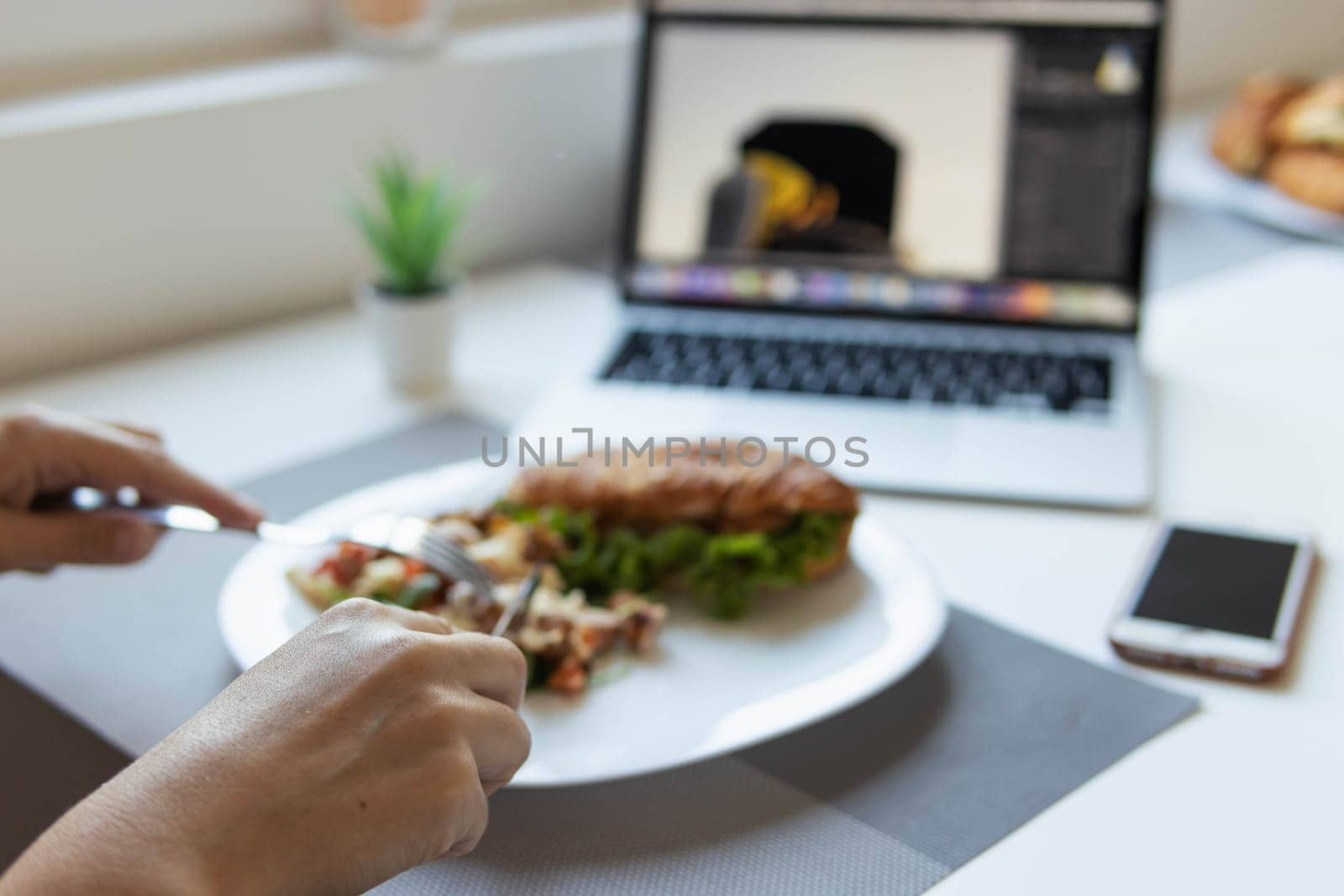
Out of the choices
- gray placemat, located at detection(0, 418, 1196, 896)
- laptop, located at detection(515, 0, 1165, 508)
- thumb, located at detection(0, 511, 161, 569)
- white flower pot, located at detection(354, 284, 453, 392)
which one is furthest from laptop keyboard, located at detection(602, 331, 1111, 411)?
thumb, located at detection(0, 511, 161, 569)

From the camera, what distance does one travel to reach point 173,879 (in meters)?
0.50

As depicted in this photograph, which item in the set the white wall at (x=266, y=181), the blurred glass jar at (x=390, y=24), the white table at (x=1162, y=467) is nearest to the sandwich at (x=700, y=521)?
the white table at (x=1162, y=467)

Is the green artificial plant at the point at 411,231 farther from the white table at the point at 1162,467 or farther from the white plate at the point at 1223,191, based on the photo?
the white plate at the point at 1223,191

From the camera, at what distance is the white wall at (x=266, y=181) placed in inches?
48.5

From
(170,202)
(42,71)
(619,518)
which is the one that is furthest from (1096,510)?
(42,71)

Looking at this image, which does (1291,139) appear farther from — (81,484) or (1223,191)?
(81,484)

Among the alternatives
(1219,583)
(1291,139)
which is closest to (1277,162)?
(1291,139)

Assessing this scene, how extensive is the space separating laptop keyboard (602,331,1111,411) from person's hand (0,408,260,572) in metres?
0.39

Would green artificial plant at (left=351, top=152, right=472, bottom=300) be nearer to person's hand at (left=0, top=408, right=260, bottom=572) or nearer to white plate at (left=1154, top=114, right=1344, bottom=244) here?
person's hand at (left=0, top=408, right=260, bottom=572)

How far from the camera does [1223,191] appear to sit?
1.69 meters

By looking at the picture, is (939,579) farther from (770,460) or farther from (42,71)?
(42,71)

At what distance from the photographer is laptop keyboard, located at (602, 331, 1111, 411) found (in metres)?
1.12

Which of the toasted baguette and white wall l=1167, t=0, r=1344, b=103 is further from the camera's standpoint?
white wall l=1167, t=0, r=1344, b=103

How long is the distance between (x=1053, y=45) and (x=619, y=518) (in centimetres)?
63
